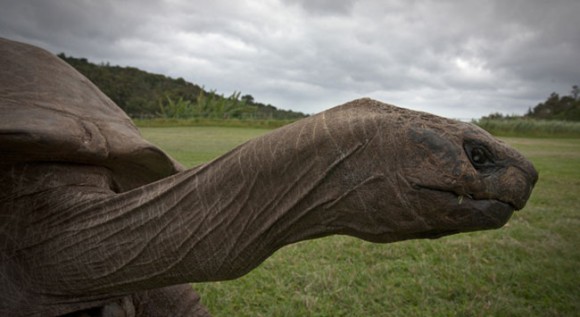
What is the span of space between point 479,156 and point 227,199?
0.56m

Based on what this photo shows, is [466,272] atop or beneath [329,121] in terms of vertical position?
beneath

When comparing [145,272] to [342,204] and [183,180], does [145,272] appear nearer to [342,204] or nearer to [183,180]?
[183,180]

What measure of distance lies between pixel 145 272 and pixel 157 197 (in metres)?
0.21

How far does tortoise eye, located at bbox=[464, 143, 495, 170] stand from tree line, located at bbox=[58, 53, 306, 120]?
1812cm

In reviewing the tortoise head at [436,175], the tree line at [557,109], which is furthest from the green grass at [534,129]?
the tortoise head at [436,175]

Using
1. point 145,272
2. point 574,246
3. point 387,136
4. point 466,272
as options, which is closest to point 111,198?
point 145,272

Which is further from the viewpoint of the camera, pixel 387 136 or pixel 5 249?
pixel 5 249

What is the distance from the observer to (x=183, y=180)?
0.99m

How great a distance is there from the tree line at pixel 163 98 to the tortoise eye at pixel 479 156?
18125 mm

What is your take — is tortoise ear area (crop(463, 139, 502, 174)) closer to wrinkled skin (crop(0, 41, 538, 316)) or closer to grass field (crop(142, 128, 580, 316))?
wrinkled skin (crop(0, 41, 538, 316))

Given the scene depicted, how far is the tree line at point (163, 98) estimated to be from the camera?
88.4 feet

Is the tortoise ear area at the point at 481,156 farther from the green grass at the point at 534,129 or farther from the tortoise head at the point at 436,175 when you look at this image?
the green grass at the point at 534,129

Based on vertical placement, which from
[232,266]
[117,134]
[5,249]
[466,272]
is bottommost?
[466,272]

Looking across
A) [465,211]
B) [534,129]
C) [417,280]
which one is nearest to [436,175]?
[465,211]
